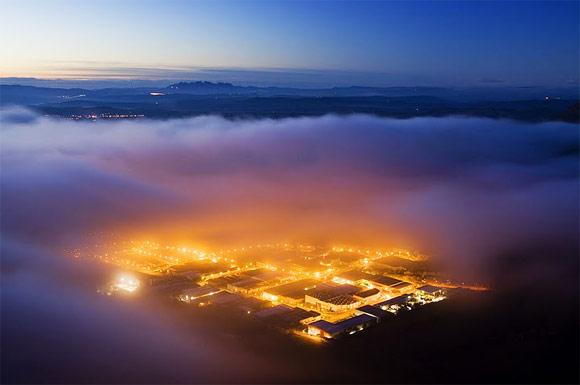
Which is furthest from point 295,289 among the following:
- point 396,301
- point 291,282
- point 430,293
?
point 430,293

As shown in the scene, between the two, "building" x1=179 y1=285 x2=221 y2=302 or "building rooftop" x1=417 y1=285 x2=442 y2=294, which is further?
"building rooftop" x1=417 y1=285 x2=442 y2=294

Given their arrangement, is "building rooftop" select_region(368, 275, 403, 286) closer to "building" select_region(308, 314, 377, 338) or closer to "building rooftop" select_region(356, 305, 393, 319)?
"building rooftop" select_region(356, 305, 393, 319)

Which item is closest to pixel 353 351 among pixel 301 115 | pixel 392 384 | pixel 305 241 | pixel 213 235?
pixel 392 384

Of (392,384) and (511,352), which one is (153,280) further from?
(511,352)

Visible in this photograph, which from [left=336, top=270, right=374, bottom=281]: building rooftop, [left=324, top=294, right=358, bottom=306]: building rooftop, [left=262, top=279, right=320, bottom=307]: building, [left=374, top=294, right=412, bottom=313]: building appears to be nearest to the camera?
[left=324, top=294, right=358, bottom=306]: building rooftop

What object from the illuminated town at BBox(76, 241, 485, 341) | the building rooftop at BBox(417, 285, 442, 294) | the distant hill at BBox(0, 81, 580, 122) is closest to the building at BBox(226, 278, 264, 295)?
the illuminated town at BBox(76, 241, 485, 341)

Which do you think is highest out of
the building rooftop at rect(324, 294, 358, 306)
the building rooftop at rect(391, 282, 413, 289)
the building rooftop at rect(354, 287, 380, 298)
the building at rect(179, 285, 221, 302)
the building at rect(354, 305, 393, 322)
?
the building rooftop at rect(324, 294, 358, 306)
